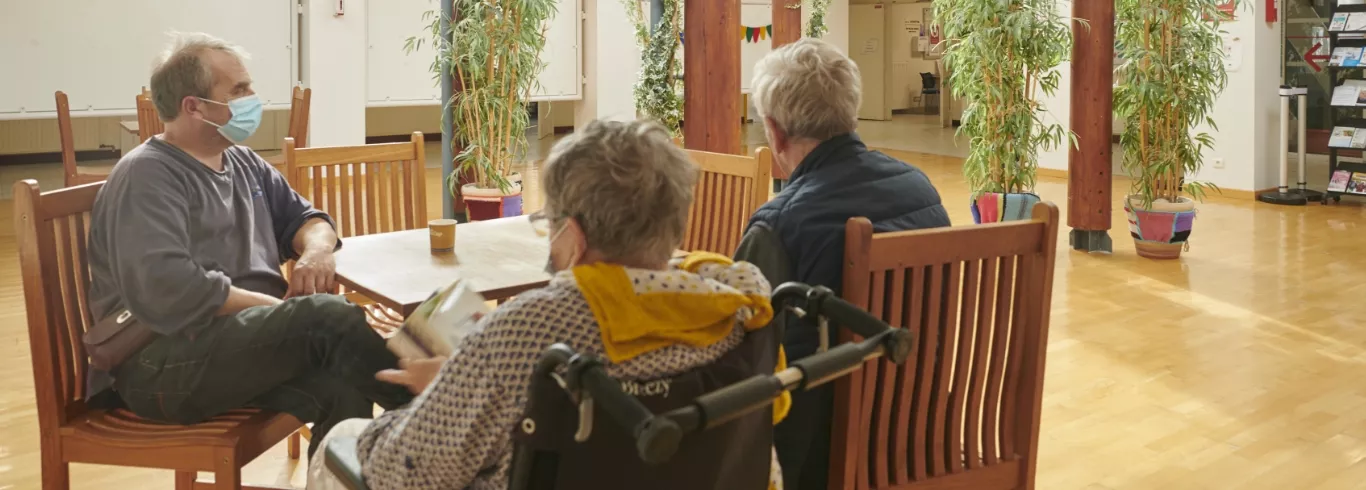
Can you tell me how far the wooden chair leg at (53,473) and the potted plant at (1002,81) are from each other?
509cm

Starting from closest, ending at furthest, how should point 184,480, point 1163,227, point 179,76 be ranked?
point 179,76 → point 184,480 → point 1163,227

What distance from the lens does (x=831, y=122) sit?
2332 mm

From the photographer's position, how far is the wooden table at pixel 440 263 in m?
2.56

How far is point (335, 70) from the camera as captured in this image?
10211 millimetres

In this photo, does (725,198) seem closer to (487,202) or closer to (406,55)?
(487,202)

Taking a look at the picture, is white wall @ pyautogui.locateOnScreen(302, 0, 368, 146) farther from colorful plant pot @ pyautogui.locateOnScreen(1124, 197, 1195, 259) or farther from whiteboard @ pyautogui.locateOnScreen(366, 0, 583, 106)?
colorful plant pot @ pyautogui.locateOnScreen(1124, 197, 1195, 259)

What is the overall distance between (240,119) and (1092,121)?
5.53 meters

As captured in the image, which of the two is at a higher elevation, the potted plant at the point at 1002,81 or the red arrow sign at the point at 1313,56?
the red arrow sign at the point at 1313,56

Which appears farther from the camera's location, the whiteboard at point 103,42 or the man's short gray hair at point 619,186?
the whiteboard at point 103,42

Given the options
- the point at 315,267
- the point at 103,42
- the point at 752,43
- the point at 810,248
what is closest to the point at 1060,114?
the point at 752,43

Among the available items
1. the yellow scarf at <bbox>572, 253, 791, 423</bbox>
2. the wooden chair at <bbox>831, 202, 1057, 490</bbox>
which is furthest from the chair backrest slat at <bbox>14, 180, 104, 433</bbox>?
the wooden chair at <bbox>831, 202, 1057, 490</bbox>

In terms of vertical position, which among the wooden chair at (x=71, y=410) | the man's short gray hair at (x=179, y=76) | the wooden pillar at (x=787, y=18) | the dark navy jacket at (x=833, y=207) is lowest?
the wooden chair at (x=71, y=410)

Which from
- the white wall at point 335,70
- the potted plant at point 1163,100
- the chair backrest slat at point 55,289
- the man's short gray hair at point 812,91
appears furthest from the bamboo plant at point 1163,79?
the white wall at point 335,70

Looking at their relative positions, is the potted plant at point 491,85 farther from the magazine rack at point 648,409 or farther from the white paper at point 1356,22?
the white paper at point 1356,22
